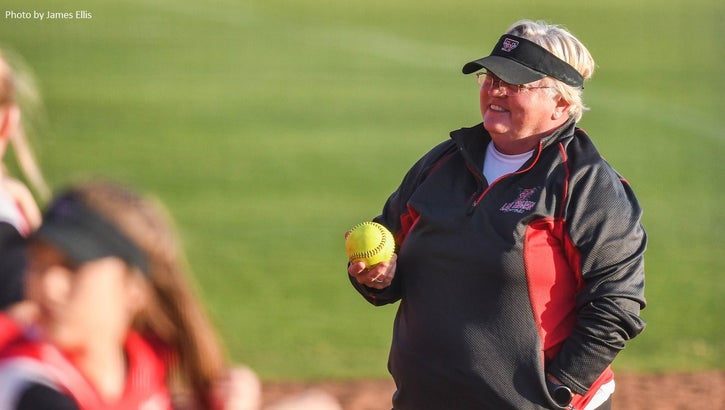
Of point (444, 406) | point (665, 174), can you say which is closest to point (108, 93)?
point (665, 174)

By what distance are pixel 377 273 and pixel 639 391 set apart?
409cm

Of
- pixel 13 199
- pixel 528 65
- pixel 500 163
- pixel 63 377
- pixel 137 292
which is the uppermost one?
pixel 528 65

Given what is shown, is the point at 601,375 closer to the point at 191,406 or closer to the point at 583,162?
the point at 583,162

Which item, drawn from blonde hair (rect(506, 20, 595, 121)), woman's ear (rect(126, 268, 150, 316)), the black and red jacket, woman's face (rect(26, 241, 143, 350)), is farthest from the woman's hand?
woman's face (rect(26, 241, 143, 350))

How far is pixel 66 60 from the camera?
21.6m

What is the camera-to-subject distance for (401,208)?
156 inches

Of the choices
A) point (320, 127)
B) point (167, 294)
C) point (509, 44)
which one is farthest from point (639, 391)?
point (320, 127)

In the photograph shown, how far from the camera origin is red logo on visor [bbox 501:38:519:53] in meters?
3.78

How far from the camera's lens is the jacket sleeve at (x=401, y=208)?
3.88m

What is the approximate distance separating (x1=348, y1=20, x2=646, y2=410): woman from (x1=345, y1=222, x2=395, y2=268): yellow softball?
0.14 ft

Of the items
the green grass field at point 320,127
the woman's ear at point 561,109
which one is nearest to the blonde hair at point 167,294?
the green grass field at point 320,127

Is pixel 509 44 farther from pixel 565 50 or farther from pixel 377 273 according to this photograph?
pixel 377 273

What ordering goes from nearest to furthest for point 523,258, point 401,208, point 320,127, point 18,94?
point 18,94
point 523,258
point 401,208
point 320,127

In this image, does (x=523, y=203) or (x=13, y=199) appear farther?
(x=523, y=203)
